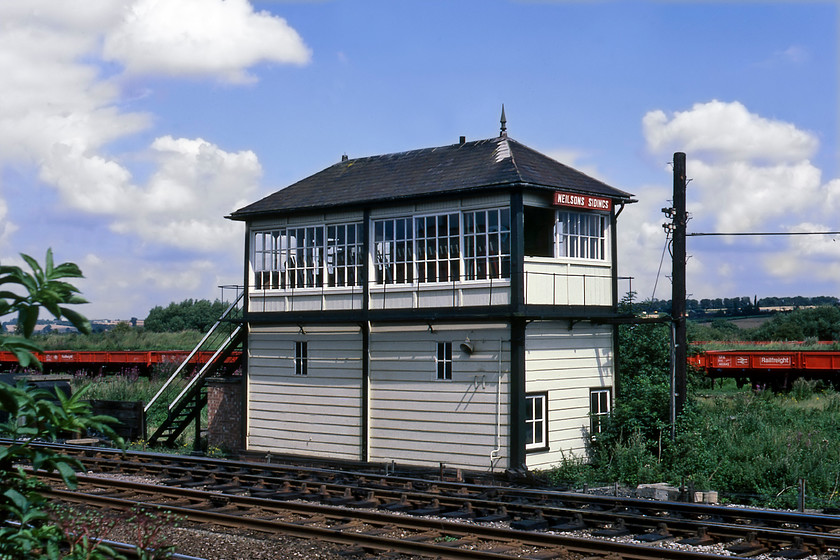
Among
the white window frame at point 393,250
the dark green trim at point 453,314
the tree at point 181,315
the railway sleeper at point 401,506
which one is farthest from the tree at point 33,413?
the tree at point 181,315

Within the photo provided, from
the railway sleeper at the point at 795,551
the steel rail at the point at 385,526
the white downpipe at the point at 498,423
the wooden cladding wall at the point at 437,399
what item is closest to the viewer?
the steel rail at the point at 385,526

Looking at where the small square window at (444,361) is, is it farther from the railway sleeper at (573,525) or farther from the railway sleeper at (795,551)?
the railway sleeper at (795,551)

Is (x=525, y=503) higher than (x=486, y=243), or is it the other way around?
(x=486, y=243)

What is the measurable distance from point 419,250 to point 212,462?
6.28 m

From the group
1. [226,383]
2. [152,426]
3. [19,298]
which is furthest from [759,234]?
[152,426]

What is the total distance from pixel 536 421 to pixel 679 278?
424 centimetres

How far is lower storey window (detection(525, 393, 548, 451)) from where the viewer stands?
17.4m

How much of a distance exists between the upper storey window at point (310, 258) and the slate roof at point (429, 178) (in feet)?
2.09

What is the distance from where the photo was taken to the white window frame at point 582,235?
18.6 metres

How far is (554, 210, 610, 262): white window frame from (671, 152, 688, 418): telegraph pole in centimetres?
195

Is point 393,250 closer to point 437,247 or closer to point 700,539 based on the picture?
point 437,247

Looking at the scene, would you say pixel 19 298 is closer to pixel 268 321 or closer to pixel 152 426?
pixel 268 321

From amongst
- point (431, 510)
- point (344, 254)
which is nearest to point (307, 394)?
point (344, 254)

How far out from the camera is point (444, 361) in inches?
715
